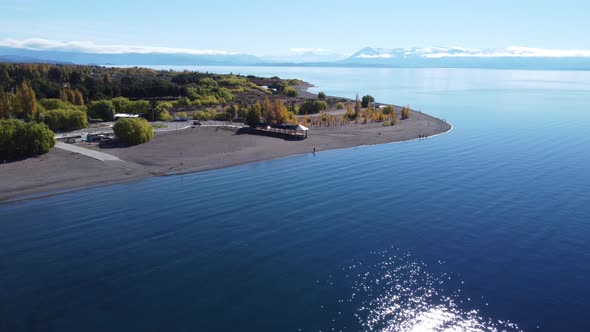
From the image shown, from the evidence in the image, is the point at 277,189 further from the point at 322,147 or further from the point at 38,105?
the point at 38,105

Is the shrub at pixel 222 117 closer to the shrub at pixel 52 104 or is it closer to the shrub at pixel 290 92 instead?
the shrub at pixel 52 104

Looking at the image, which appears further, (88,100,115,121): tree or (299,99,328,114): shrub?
(299,99,328,114): shrub

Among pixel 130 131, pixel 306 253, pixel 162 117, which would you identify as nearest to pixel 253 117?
pixel 162 117

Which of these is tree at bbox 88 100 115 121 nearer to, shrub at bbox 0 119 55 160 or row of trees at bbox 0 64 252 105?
row of trees at bbox 0 64 252 105

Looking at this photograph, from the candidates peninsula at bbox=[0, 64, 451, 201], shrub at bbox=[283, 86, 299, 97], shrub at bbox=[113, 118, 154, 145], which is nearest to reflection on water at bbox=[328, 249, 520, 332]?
peninsula at bbox=[0, 64, 451, 201]

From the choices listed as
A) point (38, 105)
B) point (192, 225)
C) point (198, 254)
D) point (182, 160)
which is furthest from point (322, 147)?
point (38, 105)

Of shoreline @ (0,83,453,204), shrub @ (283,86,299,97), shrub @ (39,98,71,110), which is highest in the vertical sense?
shrub @ (39,98,71,110)

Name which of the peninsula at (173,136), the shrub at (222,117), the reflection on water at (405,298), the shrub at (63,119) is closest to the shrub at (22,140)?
the peninsula at (173,136)
